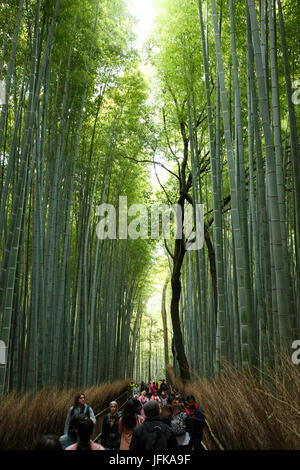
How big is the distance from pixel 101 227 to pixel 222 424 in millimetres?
6281

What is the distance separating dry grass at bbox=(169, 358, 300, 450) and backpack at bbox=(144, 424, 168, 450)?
1.62 ft

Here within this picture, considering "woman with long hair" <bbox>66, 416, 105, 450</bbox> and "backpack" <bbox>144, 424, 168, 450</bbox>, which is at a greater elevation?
"woman with long hair" <bbox>66, 416, 105, 450</bbox>

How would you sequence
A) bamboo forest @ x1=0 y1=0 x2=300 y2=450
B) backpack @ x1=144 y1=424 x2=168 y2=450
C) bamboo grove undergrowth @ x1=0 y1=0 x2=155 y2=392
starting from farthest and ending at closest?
bamboo grove undergrowth @ x1=0 y1=0 x2=155 y2=392
bamboo forest @ x1=0 y1=0 x2=300 y2=450
backpack @ x1=144 y1=424 x2=168 y2=450

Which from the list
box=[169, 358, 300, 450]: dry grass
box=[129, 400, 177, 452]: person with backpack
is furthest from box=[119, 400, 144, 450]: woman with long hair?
box=[169, 358, 300, 450]: dry grass

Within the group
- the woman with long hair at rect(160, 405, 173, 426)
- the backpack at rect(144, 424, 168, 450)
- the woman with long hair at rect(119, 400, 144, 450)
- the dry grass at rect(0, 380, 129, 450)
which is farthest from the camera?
the woman with long hair at rect(160, 405, 173, 426)

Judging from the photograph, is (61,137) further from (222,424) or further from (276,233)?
(222,424)

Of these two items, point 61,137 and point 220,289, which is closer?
point 220,289

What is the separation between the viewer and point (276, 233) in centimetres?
271

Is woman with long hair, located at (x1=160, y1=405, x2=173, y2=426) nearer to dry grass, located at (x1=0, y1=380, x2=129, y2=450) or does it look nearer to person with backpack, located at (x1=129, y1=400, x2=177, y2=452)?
dry grass, located at (x1=0, y1=380, x2=129, y2=450)

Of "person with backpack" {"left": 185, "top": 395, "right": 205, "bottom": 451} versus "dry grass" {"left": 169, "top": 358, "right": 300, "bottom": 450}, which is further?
"person with backpack" {"left": 185, "top": 395, "right": 205, "bottom": 451}

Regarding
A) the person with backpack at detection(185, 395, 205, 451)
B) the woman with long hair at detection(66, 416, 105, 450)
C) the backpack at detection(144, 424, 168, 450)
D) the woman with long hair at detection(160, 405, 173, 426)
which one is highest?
the woman with long hair at detection(66, 416, 105, 450)

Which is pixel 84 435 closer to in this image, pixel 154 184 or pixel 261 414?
pixel 261 414

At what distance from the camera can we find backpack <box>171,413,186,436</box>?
3.16 meters
